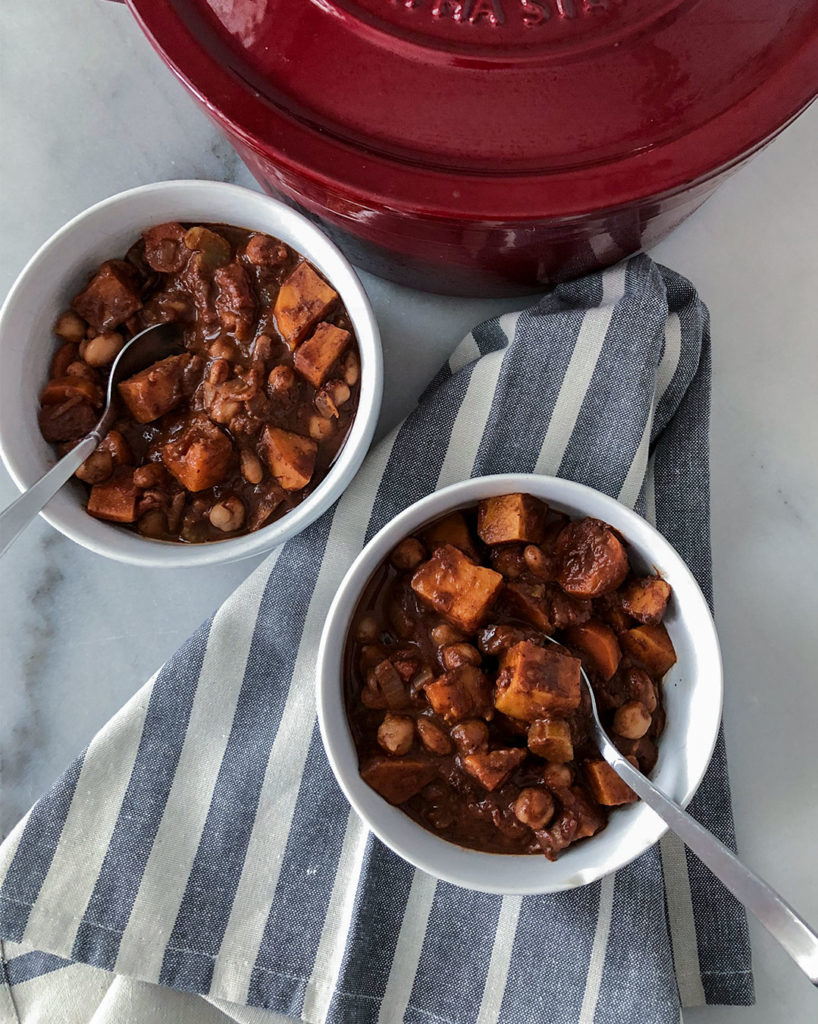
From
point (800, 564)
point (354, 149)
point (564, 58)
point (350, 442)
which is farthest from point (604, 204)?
point (800, 564)

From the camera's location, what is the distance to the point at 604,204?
1039mm

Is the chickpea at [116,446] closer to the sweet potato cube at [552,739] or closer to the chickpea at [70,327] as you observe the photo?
the chickpea at [70,327]

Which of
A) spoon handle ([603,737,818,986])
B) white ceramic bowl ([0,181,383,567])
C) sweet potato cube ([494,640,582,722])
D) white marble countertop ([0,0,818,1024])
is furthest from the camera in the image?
white marble countertop ([0,0,818,1024])

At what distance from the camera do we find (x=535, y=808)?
123 centimetres

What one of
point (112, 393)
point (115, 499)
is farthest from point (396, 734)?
point (112, 393)

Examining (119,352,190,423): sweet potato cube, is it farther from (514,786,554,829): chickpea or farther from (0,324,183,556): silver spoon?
(514,786,554,829): chickpea

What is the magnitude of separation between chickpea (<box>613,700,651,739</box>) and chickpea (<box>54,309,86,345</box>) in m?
0.87

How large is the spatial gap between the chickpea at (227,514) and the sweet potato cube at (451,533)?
0.24 metres

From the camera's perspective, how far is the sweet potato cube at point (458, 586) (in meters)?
1.26

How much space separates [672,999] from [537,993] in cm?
17

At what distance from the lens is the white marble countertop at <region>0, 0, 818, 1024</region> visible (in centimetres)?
148

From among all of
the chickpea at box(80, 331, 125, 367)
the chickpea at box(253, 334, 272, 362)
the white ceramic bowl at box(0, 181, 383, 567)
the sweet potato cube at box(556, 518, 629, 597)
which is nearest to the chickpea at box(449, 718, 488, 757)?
the sweet potato cube at box(556, 518, 629, 597)

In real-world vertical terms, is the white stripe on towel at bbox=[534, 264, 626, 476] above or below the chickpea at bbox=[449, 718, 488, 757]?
above

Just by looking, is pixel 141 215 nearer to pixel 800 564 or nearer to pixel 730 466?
pixel 730 466
